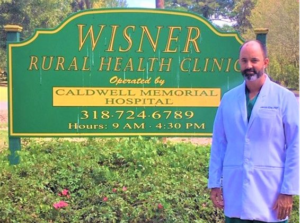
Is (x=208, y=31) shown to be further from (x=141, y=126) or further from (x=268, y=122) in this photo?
(x=268, y=122)

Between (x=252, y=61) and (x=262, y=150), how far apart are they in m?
0.53

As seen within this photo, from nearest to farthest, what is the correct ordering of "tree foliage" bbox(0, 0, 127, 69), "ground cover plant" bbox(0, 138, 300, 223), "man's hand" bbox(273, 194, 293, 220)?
"man's hand" bbox(273, 194, 293, 220) < "ground cover plant" bbox(0, 138, 300, 223) < "tree foliage" bbox(0, 0, 127, 69)

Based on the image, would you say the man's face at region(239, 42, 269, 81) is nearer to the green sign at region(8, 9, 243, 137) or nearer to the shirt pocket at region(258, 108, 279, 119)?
the shirt pocket at region(258, 108, 279, 119)

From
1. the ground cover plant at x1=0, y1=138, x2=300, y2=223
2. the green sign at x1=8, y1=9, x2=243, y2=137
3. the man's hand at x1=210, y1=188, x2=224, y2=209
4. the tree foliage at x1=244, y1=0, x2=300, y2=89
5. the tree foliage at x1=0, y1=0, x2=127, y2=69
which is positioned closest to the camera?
the man's hand at x1=210, y1=188, x2=224, y2=209

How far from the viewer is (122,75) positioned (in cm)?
567

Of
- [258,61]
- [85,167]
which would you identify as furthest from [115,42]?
[258,61]

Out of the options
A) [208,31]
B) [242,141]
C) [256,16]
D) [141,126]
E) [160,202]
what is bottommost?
[160,202]

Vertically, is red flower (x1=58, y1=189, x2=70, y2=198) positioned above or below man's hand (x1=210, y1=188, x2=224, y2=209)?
below

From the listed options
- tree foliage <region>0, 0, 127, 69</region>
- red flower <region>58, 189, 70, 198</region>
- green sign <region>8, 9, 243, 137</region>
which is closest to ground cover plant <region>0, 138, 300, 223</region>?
red flower <region>58, 189, 70, 198</region>

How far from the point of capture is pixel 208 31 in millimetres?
5750

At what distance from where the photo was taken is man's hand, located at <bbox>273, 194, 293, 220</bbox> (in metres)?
2.56

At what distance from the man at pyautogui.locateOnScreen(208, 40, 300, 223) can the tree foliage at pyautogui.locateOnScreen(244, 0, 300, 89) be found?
2667 centimetres

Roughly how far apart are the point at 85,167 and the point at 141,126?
1097 millimetres

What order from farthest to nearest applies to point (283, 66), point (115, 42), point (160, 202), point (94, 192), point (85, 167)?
point (283, 66)
point (115, 42)
point (85, 167)
point (94, 192)
point (160, 202)
